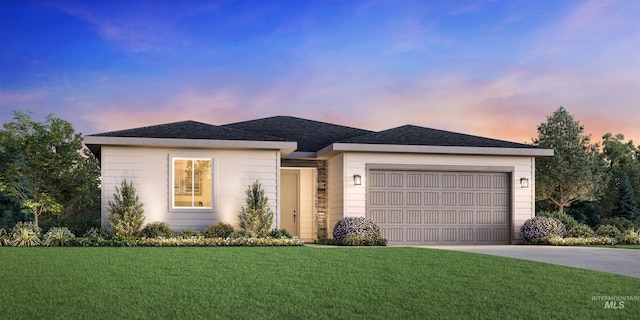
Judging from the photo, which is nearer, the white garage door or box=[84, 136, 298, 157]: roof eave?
box=[84, 136, 298, 157]: roof eave

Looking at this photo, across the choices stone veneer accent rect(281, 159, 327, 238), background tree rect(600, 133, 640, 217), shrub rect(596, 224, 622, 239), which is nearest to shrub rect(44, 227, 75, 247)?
stone veneer accent rect(281, 159, 327, 238)

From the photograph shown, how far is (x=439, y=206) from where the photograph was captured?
62.8ft

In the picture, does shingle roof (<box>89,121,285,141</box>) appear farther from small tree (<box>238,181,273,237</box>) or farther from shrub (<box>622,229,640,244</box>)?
shrub (<box>622,229,640,244</box>)

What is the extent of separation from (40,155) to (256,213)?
249 inches

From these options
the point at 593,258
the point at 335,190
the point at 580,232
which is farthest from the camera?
the point at 335,190

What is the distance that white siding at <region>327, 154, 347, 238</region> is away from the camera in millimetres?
18750

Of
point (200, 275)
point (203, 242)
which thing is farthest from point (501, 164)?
point (200, 275)

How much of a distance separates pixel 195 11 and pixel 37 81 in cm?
634

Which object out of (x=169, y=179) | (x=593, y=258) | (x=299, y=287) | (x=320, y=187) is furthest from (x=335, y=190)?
(x=299, y=287)

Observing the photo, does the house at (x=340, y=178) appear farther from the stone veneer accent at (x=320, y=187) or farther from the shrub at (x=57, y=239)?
the shrub at (x=57, y=239)

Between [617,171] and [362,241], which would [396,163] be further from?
[617,171]

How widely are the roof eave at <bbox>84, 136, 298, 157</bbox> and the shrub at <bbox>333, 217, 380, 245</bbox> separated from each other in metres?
2.56

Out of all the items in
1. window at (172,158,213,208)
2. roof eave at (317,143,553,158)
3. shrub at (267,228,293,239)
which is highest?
roof eave at (317,143,553,158)

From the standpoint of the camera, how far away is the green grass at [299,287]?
284 inches
